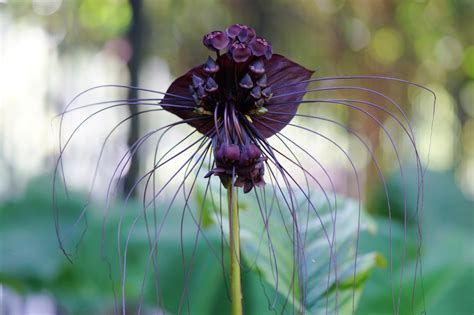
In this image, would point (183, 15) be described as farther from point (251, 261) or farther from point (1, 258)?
point (251, 261)

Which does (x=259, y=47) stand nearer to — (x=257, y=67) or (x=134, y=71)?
(x=257, y=67)

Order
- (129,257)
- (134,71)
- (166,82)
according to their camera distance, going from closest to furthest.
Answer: (129,257)
(134,71)
(166,82)

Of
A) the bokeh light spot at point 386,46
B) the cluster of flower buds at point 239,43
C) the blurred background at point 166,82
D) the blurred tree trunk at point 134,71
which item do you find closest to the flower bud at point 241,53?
the cluster of flower buds at point 239,43

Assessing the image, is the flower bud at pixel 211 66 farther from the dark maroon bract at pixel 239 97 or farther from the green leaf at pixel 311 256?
the green leaf at pixel 311 256

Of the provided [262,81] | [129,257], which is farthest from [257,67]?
[129,257]

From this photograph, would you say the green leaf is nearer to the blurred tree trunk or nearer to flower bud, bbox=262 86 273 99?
flower bud, bbox=262 86 273 99

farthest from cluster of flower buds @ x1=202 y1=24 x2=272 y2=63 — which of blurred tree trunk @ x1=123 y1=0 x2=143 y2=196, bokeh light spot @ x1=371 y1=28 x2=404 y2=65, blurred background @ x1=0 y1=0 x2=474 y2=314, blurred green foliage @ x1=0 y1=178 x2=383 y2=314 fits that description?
bokeh light spot @ x1=371 y1=28 x2=404 y2=65
